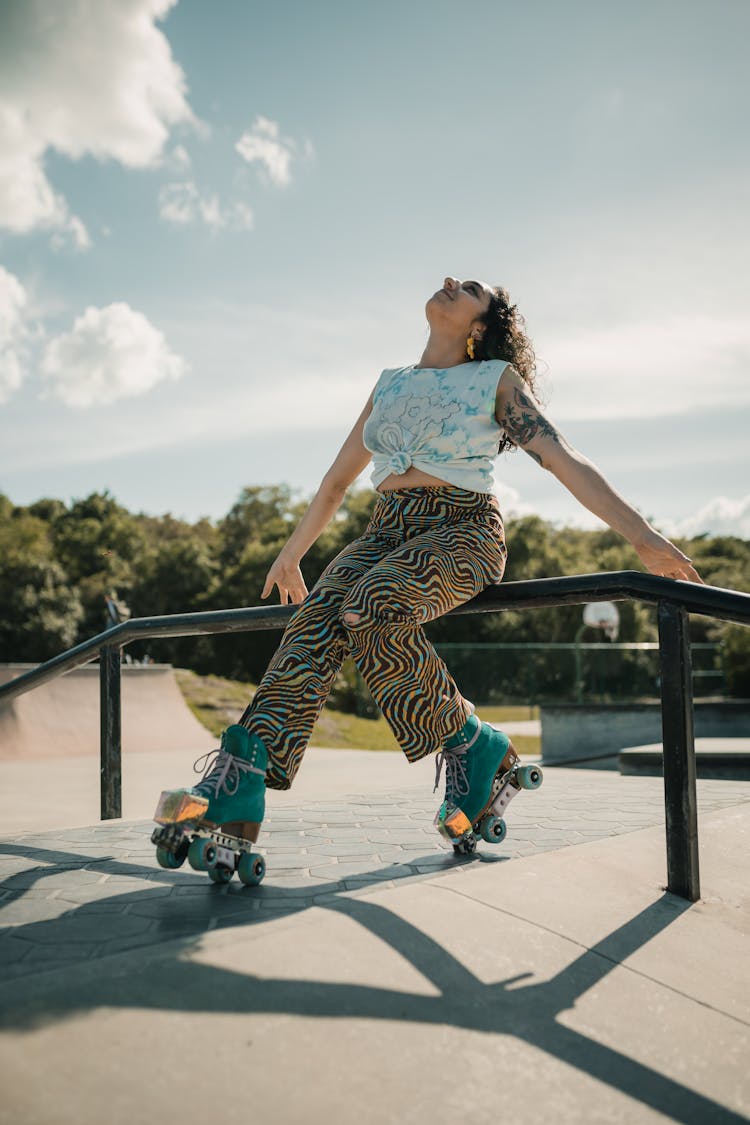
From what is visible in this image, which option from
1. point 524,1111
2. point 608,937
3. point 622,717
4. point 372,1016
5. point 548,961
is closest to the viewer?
point 524,1111

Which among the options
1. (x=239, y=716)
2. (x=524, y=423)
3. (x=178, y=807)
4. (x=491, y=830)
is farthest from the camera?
(x=239, y=716)

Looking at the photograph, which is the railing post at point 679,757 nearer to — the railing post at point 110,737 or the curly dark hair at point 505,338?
the curly dark hair at point 505,338

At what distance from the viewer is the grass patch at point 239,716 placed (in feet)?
40.9

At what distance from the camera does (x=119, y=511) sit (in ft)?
184

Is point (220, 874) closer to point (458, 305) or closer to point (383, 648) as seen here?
point (383, 648)

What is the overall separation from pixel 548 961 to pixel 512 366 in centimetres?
160

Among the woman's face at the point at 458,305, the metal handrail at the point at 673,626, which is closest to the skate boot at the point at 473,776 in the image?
the metal handrail at the point at 673,626

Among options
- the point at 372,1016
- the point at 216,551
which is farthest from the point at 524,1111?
the point at 216,551

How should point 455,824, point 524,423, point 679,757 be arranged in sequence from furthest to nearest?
point 524,423
point 455,824
point 679,757

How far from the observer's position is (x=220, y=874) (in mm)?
2082

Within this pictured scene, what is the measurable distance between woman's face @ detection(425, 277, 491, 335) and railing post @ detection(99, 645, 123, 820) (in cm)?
172

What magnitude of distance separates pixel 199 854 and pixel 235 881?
0.27 metres

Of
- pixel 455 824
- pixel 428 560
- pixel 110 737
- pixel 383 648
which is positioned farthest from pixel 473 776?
pixel 110 737

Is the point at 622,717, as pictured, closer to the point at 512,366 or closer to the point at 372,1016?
the point at 512,366
